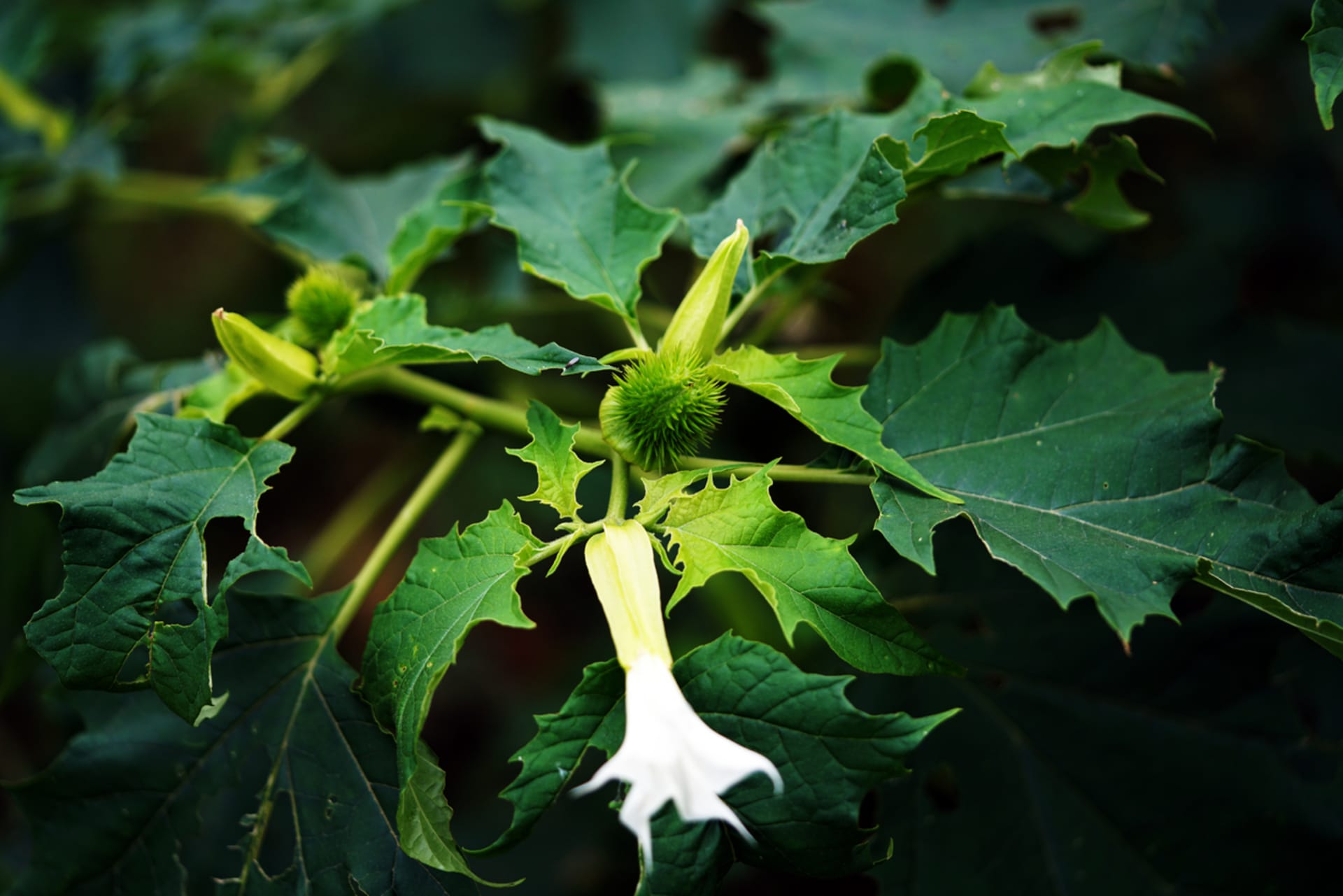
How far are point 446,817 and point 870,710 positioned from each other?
1.83 ft

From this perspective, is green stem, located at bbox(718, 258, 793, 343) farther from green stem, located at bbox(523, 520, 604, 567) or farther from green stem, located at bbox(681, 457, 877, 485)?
green stem, located at bbox(523, 520, 604, 567)

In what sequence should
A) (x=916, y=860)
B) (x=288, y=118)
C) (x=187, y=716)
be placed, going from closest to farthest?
(x=187, y=716)
(x=916, y=860)
(x=288, y=118)

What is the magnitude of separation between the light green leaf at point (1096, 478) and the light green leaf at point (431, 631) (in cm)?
33

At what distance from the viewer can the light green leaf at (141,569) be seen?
816 mm

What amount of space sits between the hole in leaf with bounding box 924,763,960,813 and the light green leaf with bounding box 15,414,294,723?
821 mm

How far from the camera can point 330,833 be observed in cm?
91

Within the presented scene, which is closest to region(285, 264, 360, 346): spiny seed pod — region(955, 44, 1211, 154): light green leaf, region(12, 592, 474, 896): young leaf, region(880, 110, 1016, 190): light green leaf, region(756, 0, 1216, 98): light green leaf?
region(12, 592, 474, 896): young leaf

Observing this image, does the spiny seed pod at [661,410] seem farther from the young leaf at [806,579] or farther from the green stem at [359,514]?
the green stem at [359,514]

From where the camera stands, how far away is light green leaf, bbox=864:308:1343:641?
0.79 meters

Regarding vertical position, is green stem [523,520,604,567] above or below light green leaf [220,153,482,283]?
below

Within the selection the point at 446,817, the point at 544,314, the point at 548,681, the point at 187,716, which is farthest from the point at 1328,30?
the point at 548,681

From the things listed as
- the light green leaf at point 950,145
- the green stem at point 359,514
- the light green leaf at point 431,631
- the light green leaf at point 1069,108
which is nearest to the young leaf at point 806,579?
the light green leaf at point 431,631

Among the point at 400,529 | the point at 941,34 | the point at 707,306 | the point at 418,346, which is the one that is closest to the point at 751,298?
the point at 707,306

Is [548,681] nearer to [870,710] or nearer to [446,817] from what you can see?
[870,710]
